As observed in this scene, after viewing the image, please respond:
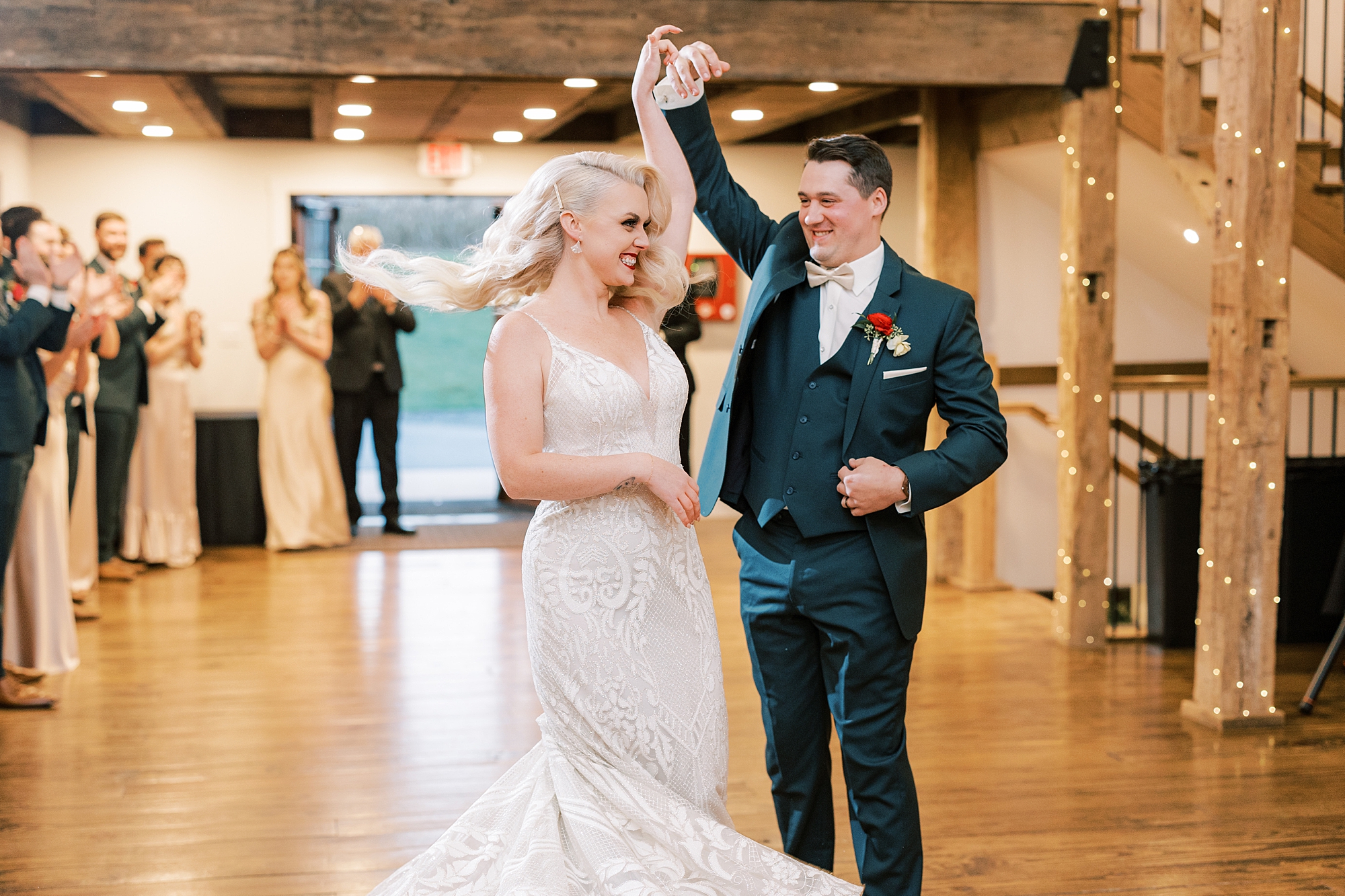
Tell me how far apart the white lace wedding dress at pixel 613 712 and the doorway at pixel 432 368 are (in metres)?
7.01

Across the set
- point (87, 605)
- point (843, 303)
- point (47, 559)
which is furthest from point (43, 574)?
point (843, 303)

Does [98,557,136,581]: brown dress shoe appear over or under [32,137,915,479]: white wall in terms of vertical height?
under

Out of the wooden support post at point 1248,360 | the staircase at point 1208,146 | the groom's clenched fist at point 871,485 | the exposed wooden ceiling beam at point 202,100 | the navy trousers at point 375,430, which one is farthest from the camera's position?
the navy trousers at point 375,430

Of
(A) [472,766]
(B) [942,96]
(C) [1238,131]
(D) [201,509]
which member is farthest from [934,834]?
(D) [201,509]

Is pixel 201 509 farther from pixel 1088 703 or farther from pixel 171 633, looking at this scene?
pixel 1088 703

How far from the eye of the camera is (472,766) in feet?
13.4

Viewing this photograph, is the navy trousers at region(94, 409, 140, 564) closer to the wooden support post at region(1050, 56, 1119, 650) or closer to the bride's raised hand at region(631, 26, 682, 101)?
the wooden support post at region(1050, 56, 1119, 650)

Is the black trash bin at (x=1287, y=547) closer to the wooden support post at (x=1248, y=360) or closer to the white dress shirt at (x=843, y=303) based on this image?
the wooden support post at (x=1248, y=360)

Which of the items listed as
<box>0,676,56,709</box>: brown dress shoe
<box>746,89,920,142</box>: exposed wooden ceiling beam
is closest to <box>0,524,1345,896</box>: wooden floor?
<box>0,676,56,709</box>: brown dress shoe

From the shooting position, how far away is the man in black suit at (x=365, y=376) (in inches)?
335

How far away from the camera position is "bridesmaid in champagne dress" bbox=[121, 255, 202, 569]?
25.1 ft

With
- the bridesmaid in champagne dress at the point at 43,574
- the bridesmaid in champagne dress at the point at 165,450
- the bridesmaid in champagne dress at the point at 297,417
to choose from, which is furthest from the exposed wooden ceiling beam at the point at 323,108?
the bridesmaid in champagne dress at the point at 43,574

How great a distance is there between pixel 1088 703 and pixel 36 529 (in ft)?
13.4

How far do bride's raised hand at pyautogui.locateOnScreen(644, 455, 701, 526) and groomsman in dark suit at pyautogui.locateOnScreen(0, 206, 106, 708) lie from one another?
3174mm
